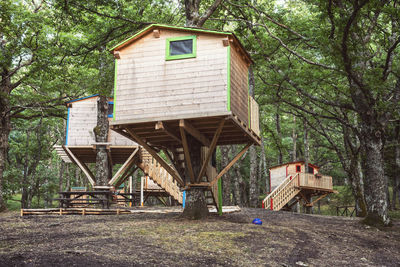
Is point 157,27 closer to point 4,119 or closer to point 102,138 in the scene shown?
point 102,138

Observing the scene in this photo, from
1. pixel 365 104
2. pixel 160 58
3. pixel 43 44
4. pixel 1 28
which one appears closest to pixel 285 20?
pixel 365 104

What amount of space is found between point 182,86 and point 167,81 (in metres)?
0.59

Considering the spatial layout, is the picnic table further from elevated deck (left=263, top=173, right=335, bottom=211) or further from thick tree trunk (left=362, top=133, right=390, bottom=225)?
elevated deck (left=263, top=173, right=335, bottom=211)

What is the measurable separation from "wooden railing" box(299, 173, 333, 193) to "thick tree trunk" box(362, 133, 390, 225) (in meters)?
11.4

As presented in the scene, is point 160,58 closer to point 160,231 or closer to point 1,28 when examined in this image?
point 160,231

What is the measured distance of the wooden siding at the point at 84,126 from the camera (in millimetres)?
19547

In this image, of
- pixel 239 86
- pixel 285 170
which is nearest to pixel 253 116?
pixel 239 86

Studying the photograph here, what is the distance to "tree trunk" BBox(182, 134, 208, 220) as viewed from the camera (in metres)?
12.3

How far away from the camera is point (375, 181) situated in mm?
12828

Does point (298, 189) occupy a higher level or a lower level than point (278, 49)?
lower

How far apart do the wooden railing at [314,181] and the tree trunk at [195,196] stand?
13458 millimetres

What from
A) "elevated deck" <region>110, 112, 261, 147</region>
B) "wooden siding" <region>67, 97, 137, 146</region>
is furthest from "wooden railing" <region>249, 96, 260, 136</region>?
"wooden siding" <region>67, 97, 137, 146</region>

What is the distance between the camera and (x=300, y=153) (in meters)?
43.8

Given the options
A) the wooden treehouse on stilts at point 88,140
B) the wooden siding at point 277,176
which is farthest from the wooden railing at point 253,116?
the wooden siding at point 277,176
